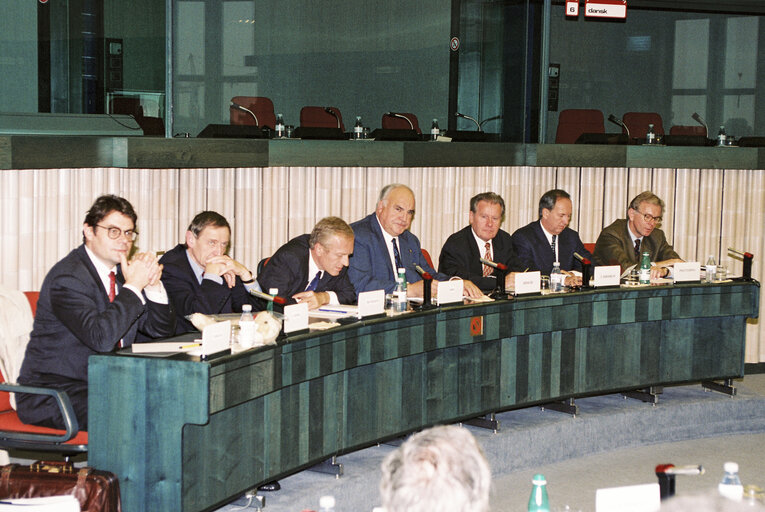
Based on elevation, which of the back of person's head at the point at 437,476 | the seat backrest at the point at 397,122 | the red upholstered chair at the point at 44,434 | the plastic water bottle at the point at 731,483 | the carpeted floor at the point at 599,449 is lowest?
the carpeted floor at the point at 599,449

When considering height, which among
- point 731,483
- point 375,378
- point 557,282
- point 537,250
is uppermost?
point 537,250

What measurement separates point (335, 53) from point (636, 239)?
347cm

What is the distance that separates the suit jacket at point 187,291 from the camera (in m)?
3.99

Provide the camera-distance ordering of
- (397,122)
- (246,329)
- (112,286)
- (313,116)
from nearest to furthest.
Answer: (246,329), (112,286), (313,116), (397,122)

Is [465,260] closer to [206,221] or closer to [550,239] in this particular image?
[550,239]

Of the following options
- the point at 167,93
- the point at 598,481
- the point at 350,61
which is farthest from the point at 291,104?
the point at 598,481

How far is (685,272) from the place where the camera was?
17.7 ft

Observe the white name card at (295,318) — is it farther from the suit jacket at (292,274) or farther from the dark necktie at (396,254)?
the dark necktie at (396,254)

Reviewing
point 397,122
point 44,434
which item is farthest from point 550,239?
point 44,434

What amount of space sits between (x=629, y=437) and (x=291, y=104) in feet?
13.9

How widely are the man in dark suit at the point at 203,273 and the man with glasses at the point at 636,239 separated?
241cm

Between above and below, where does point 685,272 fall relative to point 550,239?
below

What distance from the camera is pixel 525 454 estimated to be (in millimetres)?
4703

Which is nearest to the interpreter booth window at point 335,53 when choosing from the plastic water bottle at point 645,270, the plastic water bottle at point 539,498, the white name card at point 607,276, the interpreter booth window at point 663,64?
the interpreter booth window at point 663,64
